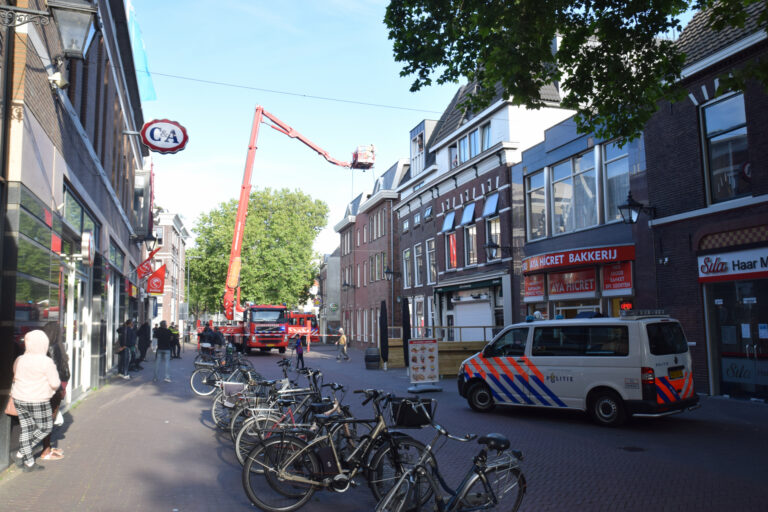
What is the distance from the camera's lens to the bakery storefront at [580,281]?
17.0 meters

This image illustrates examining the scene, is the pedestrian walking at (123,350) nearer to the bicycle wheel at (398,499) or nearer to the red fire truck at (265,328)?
the red fire truck at (265,328)

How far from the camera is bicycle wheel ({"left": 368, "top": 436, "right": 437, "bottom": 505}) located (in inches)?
231

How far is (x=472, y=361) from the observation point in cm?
1273

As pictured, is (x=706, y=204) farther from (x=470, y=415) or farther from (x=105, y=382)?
(x=105, y=382)

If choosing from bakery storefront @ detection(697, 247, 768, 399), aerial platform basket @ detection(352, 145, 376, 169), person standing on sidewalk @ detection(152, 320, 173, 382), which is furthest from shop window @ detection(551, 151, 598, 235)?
person standing on sidewalk @ detection(152, 320, 173, 382)

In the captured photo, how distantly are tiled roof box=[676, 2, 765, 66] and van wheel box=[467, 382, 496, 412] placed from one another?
8239mm

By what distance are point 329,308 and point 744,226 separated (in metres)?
53.8

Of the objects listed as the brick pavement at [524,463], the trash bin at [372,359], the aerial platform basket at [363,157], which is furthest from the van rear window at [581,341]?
the aerial platform basket at [363,157]

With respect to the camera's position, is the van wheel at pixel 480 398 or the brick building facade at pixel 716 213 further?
the brick building facade at pixel 716 213

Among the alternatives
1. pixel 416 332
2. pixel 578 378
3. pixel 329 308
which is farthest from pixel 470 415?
pixel 329 308

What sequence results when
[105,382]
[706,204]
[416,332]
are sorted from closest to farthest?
[706,204], [105,382], [416,332]

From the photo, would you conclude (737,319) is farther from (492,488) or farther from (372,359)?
(372,359)

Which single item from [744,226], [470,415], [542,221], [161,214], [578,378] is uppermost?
[161,214]

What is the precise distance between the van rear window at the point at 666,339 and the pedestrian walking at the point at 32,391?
29.2 ft
